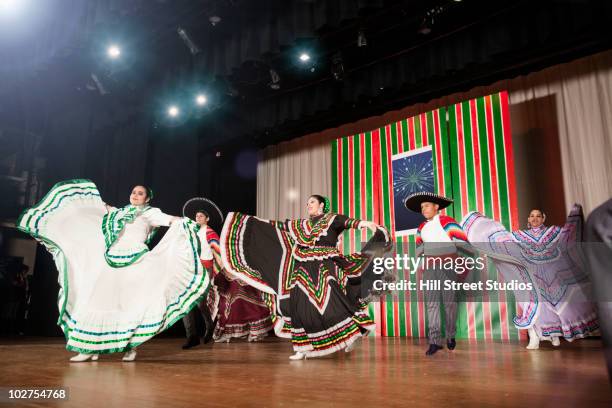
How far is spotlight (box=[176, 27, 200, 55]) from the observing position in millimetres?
5726

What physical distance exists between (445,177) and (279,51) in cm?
291

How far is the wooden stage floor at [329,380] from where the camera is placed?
1805 mm

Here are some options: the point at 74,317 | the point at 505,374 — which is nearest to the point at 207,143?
the point at 74,317

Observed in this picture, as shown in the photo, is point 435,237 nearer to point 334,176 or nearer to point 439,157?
point 439,157

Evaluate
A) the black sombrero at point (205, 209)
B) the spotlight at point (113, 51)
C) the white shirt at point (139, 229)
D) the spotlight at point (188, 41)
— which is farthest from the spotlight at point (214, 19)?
the white shirt at point (139, 229)

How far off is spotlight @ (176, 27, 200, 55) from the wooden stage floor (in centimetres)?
384

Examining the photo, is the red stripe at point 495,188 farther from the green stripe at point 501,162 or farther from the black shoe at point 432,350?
the black shoe at point 432,350

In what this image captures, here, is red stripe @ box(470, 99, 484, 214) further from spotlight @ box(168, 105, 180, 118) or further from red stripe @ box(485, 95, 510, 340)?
spotlight @ box(168, 105, 180, 118)

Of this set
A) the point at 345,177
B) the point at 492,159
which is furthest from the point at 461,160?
the point at 345,177

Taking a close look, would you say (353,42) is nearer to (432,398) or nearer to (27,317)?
(432,398)

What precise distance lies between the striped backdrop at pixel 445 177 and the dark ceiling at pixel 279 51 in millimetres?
418

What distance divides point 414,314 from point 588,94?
3.58m

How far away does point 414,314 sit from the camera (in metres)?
6.64

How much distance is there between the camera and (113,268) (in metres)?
3.53
